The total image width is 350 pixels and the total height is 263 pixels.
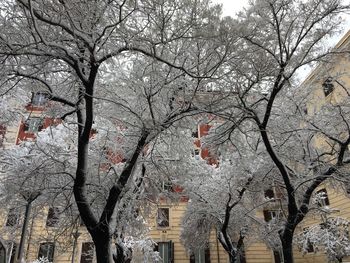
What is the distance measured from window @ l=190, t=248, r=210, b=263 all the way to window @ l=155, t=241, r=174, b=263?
1.60 metres

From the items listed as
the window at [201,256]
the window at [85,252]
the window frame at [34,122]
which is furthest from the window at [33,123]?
the window at [201,256]

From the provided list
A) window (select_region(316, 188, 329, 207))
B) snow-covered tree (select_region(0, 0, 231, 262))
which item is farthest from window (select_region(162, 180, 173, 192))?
window (select_region(316, 188, 329, 207))

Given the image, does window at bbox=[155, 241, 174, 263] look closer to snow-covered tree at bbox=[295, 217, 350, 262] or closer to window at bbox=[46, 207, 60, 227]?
snow-covered tree at bbox=[295, 217, 350, 262]

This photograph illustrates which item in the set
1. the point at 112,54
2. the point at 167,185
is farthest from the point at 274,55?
the point at 167,185

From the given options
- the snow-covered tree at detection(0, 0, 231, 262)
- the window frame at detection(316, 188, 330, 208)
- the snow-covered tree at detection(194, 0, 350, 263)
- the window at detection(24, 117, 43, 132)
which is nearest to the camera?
the snow-covered tree at detection(0, 0, 231, 262)

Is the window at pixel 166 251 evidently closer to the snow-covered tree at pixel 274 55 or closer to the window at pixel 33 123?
the snow-covered tree at pixel 274 55

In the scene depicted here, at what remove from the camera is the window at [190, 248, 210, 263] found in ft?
78.5

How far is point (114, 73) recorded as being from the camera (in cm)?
724

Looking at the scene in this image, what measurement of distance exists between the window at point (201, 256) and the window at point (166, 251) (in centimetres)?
160

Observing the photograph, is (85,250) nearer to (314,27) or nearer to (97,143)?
(97,143)

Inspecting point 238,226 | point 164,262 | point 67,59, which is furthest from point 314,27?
point 164,262

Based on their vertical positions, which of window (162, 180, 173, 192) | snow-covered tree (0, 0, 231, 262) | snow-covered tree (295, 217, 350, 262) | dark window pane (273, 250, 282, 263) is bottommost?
dark window pane (273, 250, 282, 263)

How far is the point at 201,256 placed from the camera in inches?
948

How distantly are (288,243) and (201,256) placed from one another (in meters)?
16.5
